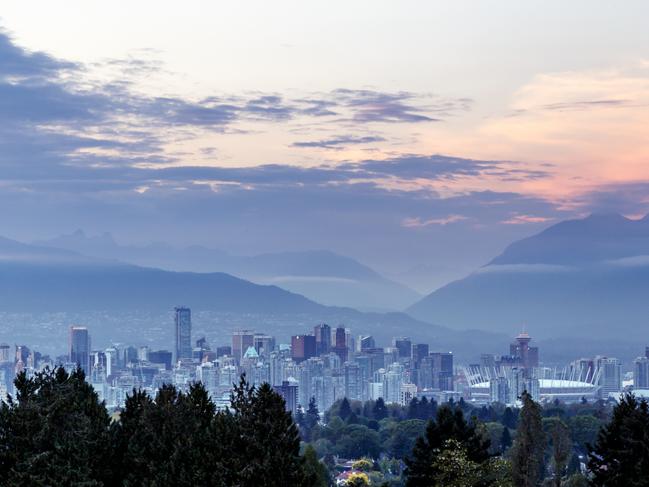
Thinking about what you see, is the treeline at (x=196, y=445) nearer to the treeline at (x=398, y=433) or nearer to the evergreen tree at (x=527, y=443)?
the evergreen tree at (x=527, y=443)

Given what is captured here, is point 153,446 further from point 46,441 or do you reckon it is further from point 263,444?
point 263,444

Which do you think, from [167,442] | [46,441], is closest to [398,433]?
[167,442]

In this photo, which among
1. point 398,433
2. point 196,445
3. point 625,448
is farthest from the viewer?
point 398,433

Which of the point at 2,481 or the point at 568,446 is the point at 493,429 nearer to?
the point at 568,446

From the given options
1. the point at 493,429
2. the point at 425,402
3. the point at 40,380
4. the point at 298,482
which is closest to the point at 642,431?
the point at 298,482

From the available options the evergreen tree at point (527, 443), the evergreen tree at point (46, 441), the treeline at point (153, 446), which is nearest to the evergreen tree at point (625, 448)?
the evergreen tree at point (527, 443)

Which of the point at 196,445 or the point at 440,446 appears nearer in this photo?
the point at 196,445
